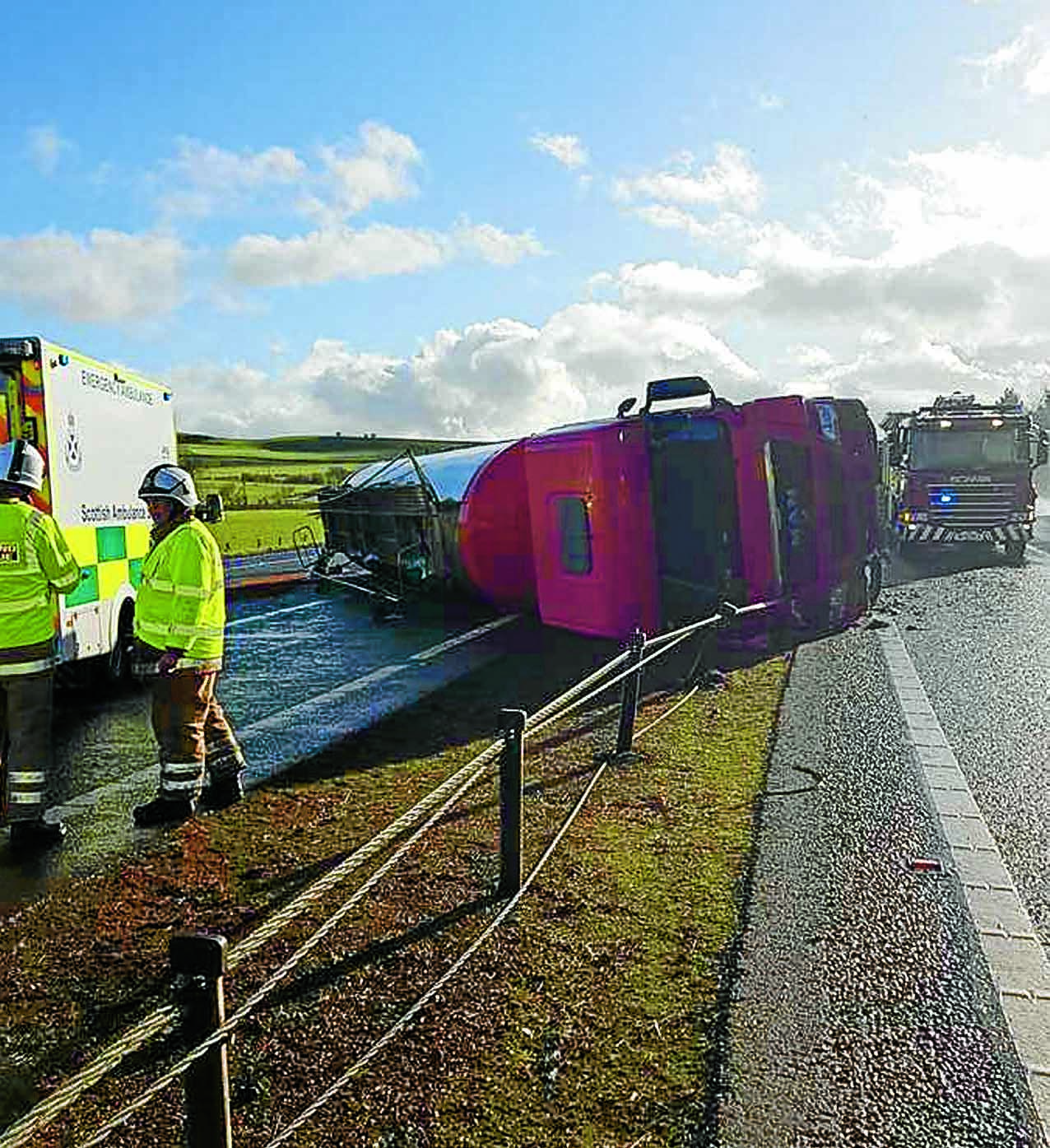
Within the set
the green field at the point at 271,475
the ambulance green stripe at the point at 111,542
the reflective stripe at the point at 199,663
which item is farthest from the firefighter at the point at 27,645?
the green field at the point at 271,475

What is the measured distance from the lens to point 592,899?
214 inches

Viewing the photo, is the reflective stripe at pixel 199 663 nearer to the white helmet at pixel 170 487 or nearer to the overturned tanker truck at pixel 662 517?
the white helmet at pixel 170 487

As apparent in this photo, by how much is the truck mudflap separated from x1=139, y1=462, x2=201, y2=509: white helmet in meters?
21.1

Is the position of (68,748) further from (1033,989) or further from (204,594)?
(1033,989)

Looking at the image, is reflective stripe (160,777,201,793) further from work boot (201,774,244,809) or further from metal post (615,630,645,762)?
metal post (615,630,645,762)

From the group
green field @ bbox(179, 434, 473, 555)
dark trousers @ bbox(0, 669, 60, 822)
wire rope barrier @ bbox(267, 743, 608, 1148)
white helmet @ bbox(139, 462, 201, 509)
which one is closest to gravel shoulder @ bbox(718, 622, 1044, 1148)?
wire rope barrier @ bbox(267, 743, 608, 1148)

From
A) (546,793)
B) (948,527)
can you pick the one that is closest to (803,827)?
(546,793)

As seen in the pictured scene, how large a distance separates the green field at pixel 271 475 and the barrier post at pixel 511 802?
17.4 m

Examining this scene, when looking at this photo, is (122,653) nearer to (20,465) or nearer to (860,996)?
(20,465)

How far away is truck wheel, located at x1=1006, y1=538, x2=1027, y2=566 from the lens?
25123 mm

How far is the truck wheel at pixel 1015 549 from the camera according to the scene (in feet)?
82.4

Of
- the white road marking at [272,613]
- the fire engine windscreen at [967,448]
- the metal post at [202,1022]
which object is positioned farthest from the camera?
the fire engine windscreen at [967,448]

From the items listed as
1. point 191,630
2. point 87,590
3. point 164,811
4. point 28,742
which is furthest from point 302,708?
point 28,742

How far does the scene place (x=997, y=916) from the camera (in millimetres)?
5379
